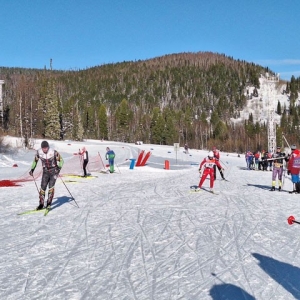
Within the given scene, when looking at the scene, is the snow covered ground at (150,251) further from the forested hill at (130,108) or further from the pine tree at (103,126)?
the pine tree at (103,126)

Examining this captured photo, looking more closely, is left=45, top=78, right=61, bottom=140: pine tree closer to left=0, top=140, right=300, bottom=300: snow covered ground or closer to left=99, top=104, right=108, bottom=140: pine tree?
left=99, top=104, right=108, bottom=140: pine tree

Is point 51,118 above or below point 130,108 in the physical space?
below

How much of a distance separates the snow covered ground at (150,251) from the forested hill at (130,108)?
43.9 meters

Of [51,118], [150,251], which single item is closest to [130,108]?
[51,118]

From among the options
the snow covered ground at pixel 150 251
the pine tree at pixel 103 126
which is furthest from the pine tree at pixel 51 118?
the snow covered ground at pixel 150 251

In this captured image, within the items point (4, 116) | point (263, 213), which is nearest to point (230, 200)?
point (263, 213)

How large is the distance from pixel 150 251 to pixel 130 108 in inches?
5930

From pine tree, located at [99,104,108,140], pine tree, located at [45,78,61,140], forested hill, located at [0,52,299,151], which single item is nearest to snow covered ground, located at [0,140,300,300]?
forested hill, located at [0,52,299,151]

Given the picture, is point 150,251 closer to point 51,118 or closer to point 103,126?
A: point 51,118

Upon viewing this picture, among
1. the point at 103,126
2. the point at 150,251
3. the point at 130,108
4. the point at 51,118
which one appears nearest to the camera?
the point at 150,251

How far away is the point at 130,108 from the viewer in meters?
156

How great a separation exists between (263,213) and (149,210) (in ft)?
10.1

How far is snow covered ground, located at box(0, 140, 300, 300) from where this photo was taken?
17.0ft

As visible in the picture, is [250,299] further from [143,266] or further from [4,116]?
[4,116]
